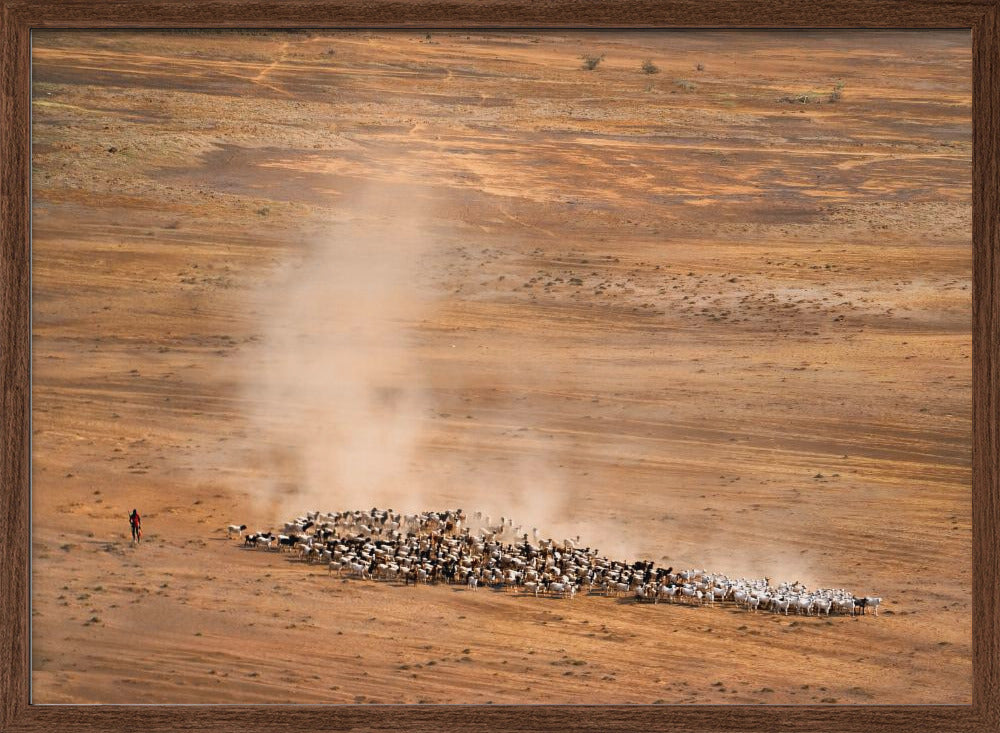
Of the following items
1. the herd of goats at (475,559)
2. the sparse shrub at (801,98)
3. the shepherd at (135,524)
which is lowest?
the herd of goats at (475,559)

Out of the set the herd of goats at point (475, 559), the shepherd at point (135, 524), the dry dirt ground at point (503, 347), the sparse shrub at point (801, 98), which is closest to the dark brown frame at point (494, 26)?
the dry dirt ground at point (503, 347)

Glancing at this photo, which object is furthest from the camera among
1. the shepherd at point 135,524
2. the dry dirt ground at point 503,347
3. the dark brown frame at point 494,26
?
the shepherd at point 135,524

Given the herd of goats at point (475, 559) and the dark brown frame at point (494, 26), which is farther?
the herd of goats at point (475, 559)

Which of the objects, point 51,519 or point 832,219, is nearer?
point 51,519

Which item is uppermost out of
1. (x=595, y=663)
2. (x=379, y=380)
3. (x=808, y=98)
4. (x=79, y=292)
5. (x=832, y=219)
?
(x=808, y=98)

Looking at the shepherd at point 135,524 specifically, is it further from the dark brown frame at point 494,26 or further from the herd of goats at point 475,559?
the dark brown frame at point 494,26

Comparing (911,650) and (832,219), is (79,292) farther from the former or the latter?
(911,650)

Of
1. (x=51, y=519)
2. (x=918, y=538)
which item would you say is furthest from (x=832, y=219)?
(x=51, y=519)
